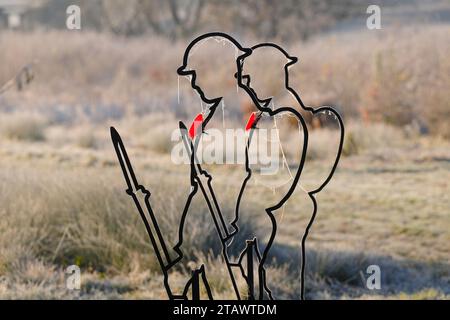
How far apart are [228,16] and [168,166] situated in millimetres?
18734

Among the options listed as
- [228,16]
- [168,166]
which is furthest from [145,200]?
[228,16]

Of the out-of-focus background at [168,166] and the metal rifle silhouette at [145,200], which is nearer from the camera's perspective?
the metal rifle silhouette at [145,200]

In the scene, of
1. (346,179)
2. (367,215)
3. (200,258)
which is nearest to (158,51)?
(346,179)

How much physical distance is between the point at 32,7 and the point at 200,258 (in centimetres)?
3059

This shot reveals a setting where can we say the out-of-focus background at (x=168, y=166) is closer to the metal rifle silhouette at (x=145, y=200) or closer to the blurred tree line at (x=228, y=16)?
the metal rifle silhouette at (x=145, y=200)

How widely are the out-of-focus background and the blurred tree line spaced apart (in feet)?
25.3

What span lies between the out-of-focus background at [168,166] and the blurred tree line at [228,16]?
25.3 ft

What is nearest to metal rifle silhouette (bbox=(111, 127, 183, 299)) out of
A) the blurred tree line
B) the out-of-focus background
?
the out-of-focus background

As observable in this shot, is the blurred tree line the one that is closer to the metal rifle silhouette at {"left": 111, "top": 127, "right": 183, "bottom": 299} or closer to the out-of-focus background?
the out-of-focus background

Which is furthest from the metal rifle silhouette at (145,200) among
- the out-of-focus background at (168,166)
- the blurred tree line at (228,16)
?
the blurred tree line at (228,16)

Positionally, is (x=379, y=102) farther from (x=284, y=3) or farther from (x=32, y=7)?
(x=32, y=7)

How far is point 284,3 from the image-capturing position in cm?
2622

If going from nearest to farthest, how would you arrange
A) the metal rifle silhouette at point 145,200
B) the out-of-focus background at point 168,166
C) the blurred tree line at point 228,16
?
the metal rifle silhouette at point 145,200 → the out-of-focus background at point 168,166 → the blurred tree line at point 228,16

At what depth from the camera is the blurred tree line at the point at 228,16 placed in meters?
26.1
